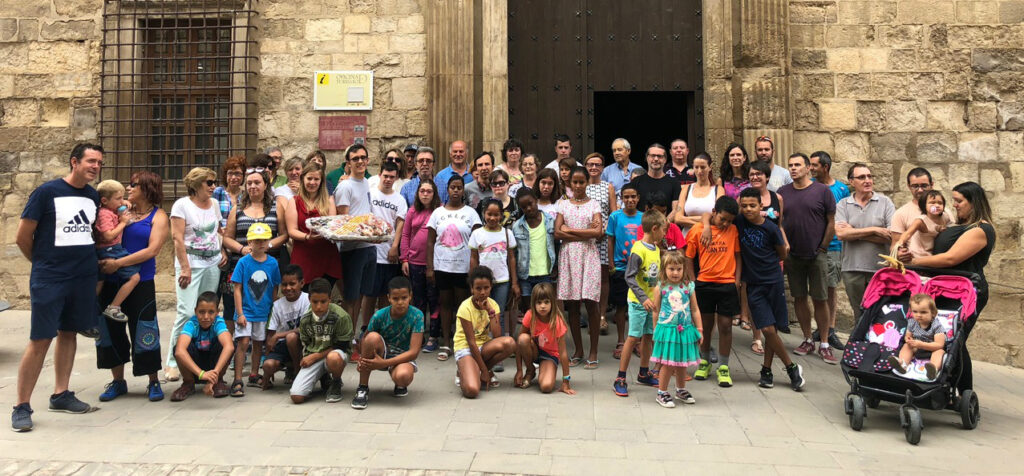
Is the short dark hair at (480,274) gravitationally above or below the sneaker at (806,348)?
above

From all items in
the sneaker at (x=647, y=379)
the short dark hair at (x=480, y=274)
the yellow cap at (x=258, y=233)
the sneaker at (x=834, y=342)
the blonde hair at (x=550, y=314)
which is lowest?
the sneaker at (x=647, y=379)

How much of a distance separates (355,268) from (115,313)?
1.87 meters

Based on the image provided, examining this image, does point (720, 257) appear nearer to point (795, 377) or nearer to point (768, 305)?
point (768, 305)

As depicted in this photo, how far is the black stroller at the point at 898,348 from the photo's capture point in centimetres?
499

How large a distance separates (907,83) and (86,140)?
9548 mm

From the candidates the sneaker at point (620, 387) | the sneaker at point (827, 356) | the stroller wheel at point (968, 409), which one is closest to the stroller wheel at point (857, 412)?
the stroller wheel at point (968, 409)

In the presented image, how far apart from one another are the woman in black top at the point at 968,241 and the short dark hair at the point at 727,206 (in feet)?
4.30

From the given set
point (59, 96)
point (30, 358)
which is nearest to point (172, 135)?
point (59, 96)

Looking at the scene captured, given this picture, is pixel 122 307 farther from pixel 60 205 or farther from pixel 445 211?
pixel 445 211

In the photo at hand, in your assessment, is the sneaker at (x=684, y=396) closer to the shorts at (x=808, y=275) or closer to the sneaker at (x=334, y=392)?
the shorts at (x=808, y=275)

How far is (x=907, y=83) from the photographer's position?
898cm

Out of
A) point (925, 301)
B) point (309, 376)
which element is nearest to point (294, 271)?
point (309, 376)

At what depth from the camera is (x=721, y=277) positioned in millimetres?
6211

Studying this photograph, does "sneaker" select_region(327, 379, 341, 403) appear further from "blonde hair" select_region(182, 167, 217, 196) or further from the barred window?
the barred window
